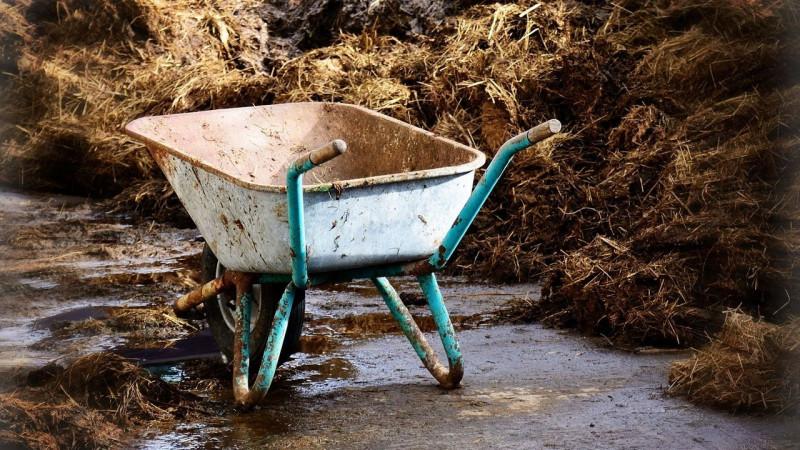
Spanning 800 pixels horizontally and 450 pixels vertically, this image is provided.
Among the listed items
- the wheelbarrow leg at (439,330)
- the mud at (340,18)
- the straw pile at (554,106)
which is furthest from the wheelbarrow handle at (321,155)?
the mud at (340,18)

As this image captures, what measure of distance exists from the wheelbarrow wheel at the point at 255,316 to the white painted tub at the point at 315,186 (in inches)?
8.0

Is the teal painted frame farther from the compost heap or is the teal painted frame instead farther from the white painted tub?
the compost heap

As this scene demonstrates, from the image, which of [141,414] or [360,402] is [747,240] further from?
[141,414]

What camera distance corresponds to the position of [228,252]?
12.2ft

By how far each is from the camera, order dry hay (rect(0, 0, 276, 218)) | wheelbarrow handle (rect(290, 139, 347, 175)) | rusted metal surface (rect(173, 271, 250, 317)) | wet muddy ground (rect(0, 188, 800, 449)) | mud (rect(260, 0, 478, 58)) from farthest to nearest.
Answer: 1. mud (rect(260, 0, 478, 58))
2. dry hay (rect(0, 0, 276, 218))
3. rusted metal surface (rect(173, 271, 250, 317))
4. wet muddy ground (rect(0, 188, 800, 449))
5. wheelbarrow handle (rect(290, 139, 347, 175))

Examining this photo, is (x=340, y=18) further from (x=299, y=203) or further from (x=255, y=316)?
(x=299, y=203)

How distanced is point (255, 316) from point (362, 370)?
0.45m

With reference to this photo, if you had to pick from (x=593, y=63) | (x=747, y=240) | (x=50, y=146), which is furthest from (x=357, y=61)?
(x=747, y=240)

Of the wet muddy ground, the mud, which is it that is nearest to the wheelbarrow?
the wet muddy ground

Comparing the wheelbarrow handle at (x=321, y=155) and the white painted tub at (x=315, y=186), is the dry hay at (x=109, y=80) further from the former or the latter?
the wheelbarrow handle at (x=321, y=155)

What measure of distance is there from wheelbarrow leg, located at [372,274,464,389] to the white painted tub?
0.18 meters

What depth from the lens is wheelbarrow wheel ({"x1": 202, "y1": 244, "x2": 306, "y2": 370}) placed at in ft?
12.6

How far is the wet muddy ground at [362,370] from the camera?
3.45 metres

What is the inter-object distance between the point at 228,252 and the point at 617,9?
4083 mm
